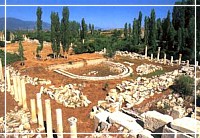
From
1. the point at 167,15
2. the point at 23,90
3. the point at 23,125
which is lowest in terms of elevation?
the point at 23,125

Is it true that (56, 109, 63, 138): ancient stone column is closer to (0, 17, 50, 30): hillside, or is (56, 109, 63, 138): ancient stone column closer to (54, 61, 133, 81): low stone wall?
(0, 17, 50, 30): hillside

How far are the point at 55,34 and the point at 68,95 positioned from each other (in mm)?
1152

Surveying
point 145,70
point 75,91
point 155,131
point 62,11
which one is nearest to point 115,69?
point 145,70

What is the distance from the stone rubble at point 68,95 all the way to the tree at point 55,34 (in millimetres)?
847

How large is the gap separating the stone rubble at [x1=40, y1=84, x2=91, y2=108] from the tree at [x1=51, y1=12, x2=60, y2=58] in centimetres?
85

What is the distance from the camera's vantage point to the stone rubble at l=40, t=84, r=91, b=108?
6.16 metres

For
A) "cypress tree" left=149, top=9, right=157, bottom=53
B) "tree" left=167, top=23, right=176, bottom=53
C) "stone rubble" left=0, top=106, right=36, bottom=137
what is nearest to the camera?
"stone rubble" left=0, top=106, right=36, bottom=137

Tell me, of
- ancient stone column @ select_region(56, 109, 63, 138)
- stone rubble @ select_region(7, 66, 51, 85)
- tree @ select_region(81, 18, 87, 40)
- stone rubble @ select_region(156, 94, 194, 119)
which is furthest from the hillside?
stone rubble @ select_region(156, 94, 194, 119)

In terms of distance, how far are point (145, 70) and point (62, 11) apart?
9.47 feet

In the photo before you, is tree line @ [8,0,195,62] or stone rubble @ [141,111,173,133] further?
tree line @ [8,0,195,62]

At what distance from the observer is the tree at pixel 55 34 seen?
604cm

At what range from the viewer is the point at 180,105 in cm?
608

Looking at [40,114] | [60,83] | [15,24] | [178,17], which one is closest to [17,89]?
[40,114]

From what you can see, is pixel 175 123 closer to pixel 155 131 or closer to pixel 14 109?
pixel 155 131
